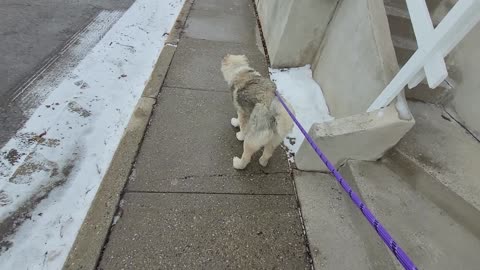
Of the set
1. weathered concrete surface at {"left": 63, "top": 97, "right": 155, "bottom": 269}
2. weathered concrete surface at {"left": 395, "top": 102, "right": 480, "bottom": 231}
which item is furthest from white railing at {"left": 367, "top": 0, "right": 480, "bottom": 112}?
weathered concrete surface at {"left": 63, "top": 97, "right": 155, "bottom": 269}

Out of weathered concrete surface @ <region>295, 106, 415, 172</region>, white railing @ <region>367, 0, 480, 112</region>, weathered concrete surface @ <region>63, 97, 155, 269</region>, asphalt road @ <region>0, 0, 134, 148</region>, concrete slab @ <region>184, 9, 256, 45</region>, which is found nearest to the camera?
white railing @ <region>367, 0, 480, 112</region>

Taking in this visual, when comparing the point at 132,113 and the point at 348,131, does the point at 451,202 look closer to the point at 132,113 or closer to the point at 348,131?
the point at 348,131

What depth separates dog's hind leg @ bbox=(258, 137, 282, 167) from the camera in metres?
2.82

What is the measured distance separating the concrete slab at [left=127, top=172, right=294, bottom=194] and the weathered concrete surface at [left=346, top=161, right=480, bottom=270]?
730 mm

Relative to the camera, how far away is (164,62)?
4.48 meters

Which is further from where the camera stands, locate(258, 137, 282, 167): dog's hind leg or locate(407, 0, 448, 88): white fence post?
locate(258, 137, 282, 167): dog's hind leg

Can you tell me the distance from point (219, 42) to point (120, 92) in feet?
7.00

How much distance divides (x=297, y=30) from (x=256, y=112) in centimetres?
217

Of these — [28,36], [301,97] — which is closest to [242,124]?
[301,97]

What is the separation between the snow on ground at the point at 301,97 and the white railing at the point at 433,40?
117 cm

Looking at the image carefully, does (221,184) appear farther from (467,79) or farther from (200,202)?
(467,79)

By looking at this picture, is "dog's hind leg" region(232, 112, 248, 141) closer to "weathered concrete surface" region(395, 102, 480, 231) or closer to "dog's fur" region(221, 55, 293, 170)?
"dog's fur" region(221, 55, 293, 170)

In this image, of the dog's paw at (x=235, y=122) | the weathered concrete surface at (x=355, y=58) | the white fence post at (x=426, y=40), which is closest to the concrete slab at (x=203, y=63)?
the dog's paw at (x=235, y=122)

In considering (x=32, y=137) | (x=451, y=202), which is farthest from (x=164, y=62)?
(x=451, y=202)
